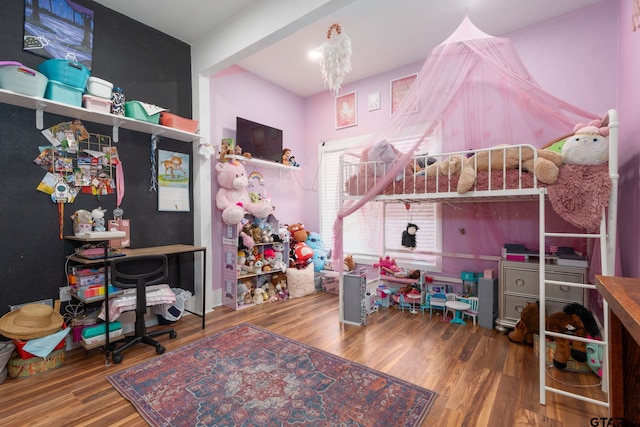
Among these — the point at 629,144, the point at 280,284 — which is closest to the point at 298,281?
the point at 280,284

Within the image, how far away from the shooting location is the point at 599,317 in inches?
93.0

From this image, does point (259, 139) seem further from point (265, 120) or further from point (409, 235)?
point (409, 235)

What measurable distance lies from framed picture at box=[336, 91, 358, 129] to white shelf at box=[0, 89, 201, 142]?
2.11 metres

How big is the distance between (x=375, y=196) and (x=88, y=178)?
2.57 metres

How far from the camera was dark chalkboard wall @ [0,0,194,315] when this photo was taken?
2.18m

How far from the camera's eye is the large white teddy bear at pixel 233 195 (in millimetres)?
3293

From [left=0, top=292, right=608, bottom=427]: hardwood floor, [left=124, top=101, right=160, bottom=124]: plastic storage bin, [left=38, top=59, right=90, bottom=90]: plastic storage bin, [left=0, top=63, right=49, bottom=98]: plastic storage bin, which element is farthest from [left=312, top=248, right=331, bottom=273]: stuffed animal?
[left=0, top=63, right=49, bottom=98]: plastic storage bin

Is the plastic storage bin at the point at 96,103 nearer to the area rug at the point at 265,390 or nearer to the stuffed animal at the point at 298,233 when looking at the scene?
the area rug at the point at 265,390

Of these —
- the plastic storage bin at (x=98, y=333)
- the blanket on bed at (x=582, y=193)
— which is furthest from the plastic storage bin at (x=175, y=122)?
the blanket on bed at (x=582, y=193)

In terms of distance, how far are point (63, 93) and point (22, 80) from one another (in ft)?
0.73

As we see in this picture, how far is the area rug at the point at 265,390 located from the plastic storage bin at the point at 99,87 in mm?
2207

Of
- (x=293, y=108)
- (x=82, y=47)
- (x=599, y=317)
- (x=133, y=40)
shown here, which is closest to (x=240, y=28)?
(x=133, y=40)

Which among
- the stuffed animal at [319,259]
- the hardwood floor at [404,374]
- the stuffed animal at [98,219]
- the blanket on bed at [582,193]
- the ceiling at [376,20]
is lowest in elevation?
the hardwood floor at [404,374]

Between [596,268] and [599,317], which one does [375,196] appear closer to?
[596,268]
